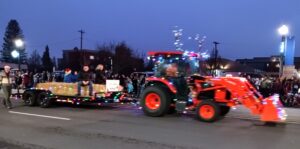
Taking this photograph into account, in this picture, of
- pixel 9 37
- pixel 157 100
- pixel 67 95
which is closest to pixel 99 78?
pixel 67 95

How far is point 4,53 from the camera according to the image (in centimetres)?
10625

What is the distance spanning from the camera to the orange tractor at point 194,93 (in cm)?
1320

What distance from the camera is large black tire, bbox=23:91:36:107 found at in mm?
17984

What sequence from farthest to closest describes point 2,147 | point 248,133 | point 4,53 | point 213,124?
point 4,53, point 213,124, point 248,133, point 2,147

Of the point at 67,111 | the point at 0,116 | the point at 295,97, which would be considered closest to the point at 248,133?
the point at 67,111

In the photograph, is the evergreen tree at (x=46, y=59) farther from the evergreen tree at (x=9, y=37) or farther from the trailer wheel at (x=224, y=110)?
the trailer wheel at (x=224, y=110)

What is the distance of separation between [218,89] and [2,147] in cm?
735

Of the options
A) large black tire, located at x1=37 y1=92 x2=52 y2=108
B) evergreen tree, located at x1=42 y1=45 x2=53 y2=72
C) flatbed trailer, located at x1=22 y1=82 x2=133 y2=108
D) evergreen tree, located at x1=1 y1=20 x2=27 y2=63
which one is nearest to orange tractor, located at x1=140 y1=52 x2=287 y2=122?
flatbed trailer, located at x1=22 y1=82 x2=133 y2=108

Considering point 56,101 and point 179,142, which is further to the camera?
point 56,101

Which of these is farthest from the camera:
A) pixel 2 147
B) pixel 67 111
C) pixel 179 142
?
pixel 67 111

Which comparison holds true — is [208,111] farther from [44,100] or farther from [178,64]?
[44,100]

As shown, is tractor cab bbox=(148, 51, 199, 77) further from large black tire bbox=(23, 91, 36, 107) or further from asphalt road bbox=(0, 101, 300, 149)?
large black tire bbox=(23, 91, 36, 107)

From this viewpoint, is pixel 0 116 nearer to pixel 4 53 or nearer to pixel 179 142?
pixel 179 142

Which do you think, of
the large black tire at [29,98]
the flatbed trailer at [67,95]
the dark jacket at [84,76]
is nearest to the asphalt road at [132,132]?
the flatbed trailer at [67,95]
